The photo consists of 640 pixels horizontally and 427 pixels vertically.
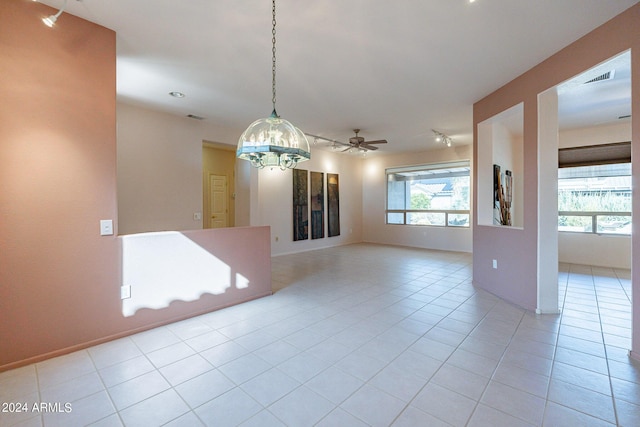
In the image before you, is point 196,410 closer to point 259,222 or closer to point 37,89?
point 37,89

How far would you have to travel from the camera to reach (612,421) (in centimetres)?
165

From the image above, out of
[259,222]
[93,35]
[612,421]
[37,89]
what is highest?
[93,35]

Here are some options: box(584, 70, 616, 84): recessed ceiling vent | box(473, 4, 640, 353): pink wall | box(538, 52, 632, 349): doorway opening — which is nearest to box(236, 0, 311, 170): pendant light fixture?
box(473, 4, 640, 353): pink wall

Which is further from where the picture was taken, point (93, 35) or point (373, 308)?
point (373, 308)

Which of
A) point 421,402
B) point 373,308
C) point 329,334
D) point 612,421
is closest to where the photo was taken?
point 612,421

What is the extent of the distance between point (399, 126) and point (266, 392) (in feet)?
17.6

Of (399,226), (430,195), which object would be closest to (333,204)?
(399,226)

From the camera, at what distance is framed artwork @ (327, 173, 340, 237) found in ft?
27.7

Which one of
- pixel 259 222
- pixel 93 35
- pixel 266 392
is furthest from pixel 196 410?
pixel 259 222

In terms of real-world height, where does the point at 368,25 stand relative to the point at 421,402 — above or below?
above

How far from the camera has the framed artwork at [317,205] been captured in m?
7.94

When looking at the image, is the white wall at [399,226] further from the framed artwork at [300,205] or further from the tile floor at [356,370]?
the tile floor at [356,370]

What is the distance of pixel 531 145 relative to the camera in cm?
336

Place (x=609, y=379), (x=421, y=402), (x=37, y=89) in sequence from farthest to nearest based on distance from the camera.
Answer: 1. (x=37, y=89)
2. (x=609, y=379)
3. (x=421, y=402)
